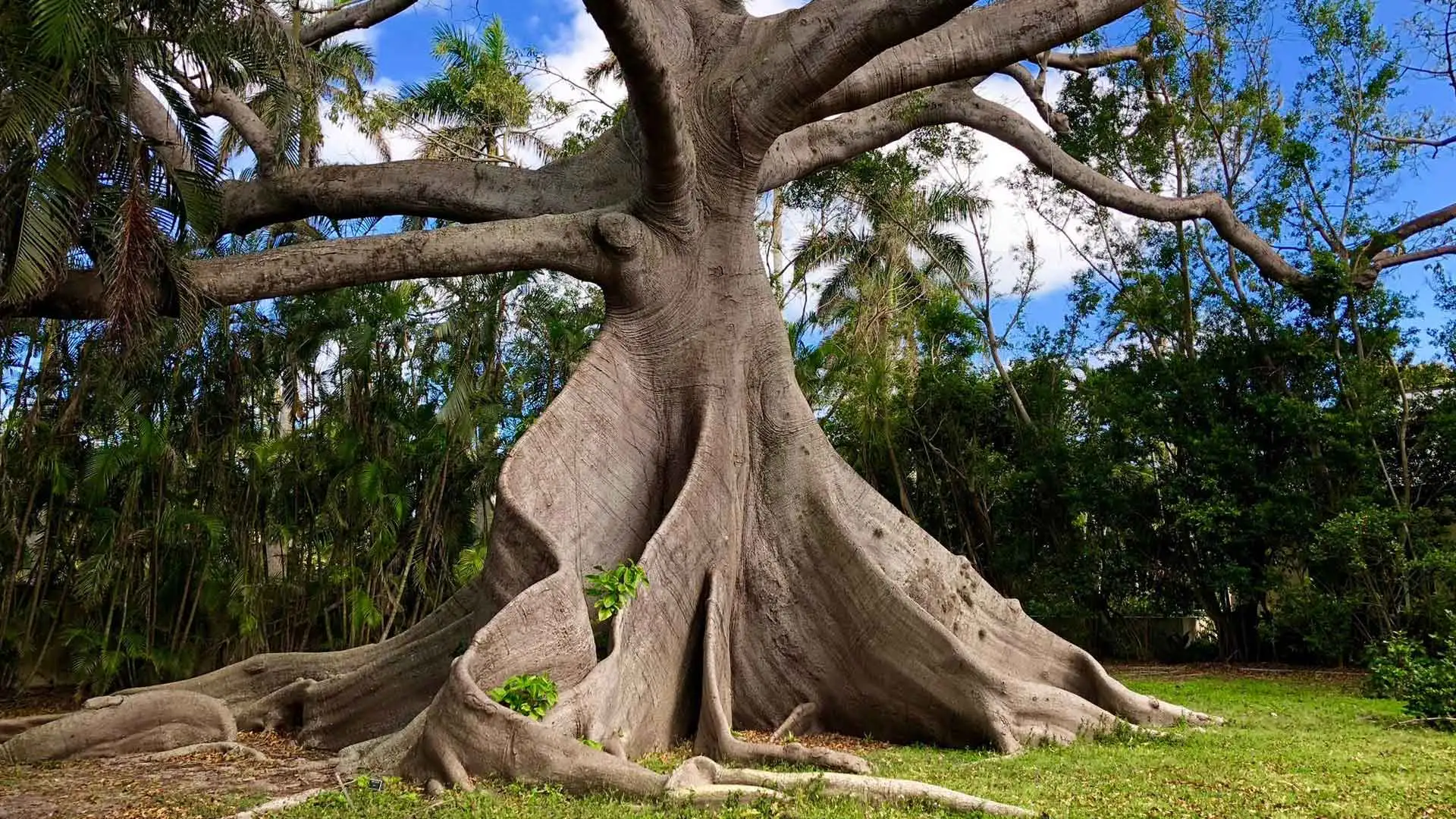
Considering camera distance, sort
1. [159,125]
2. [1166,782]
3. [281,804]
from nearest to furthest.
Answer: [281,804] < [1166,782] < [159,125]

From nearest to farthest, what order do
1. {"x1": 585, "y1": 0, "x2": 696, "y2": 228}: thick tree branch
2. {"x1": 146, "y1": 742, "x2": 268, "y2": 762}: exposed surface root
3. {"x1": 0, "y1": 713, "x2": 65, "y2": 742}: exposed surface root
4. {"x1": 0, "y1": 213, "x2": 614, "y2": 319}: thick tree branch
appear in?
{"x1": 585, "y1": 0, "x2": 696, "y2": 228}: thick tree branch → {"x1": 0, "y1": 213, "x2": 614, "y2": 319}: thick tree branch → {"x1": 146, "y1": 742, "x2": 268, "y2": 762}: exposed surface root → {"x1": 0, "y1": 713, "x2": 65, "y2": 742}: exposed surface root

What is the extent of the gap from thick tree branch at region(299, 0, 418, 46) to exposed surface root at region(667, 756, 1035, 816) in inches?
360

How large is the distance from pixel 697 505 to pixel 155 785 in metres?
3.87

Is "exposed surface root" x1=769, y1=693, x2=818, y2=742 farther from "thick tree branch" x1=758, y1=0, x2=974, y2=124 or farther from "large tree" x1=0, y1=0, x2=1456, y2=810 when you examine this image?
"thick tree branch" x1=758, y1=0, x2=974, y2=124

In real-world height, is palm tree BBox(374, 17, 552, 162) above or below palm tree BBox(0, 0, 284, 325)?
above

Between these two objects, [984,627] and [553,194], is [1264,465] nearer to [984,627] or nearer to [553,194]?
[984,627]

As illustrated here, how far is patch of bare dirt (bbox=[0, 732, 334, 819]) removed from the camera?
17.6 feet

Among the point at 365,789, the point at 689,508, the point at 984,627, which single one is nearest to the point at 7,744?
the point at 365,789

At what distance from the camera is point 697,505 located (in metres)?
7.86

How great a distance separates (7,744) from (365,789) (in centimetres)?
361

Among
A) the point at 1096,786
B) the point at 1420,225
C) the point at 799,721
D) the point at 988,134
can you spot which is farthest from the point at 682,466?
the point at 1420,225

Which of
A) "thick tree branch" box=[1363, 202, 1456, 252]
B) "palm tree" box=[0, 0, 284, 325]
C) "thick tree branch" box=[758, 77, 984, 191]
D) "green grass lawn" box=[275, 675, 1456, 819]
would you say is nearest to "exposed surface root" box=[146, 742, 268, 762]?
"green grass lawn" box=[275, 675, 1456, 819]

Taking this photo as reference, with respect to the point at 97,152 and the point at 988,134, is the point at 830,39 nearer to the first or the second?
the point at 988,134

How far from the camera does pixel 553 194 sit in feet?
32.3
